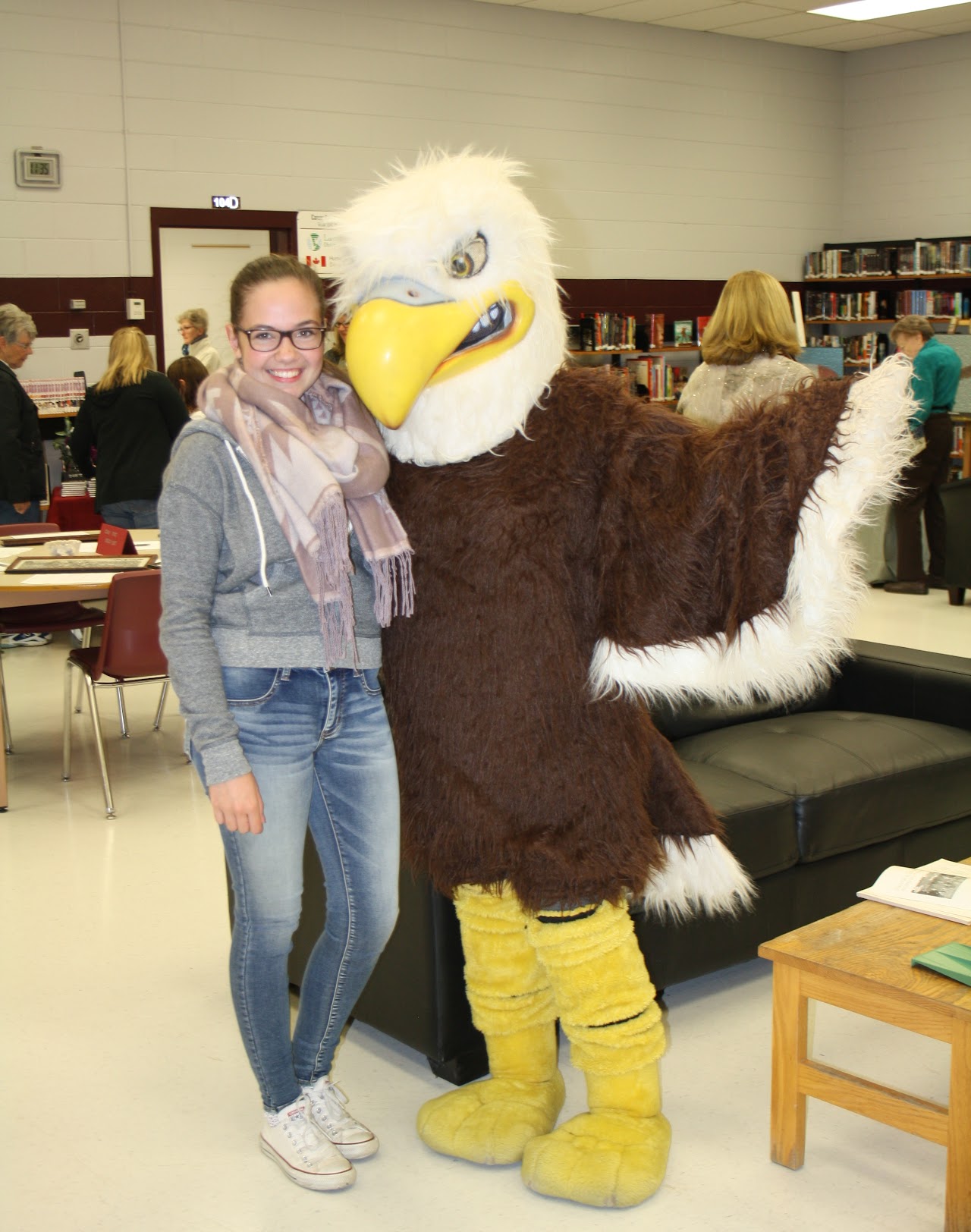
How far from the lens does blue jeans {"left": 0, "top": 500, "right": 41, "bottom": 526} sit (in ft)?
20.0

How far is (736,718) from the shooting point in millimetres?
3396

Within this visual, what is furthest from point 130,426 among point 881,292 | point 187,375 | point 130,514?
point 881,292

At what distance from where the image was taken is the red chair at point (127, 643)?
4.05 m

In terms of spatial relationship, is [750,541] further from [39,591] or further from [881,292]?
[881,292]

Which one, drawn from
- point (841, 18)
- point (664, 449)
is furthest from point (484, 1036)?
point (841, 18)

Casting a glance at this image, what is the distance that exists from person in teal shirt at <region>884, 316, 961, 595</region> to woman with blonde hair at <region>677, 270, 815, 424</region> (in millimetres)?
3147

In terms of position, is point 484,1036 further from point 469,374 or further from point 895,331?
point 895,331

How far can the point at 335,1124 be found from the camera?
89.4 inches

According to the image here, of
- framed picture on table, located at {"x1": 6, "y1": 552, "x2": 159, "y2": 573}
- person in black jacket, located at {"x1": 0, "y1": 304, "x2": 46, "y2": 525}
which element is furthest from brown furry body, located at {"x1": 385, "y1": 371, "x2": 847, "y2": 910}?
person in black jacket, located at {"x1": 0, "y1": 304, "x2": 46, "y2": 525}

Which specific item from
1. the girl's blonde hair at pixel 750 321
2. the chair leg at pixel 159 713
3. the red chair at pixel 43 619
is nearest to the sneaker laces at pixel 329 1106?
the red chair at pixel 43 619

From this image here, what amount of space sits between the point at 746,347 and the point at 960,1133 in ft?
10.5

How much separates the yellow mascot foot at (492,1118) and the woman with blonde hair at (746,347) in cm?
277

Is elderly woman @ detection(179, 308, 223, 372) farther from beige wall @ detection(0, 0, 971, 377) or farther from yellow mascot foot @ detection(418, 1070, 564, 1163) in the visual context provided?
yellow mascot foot @ detection(418, 1070, 564, 1163)

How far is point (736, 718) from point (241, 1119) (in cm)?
162
